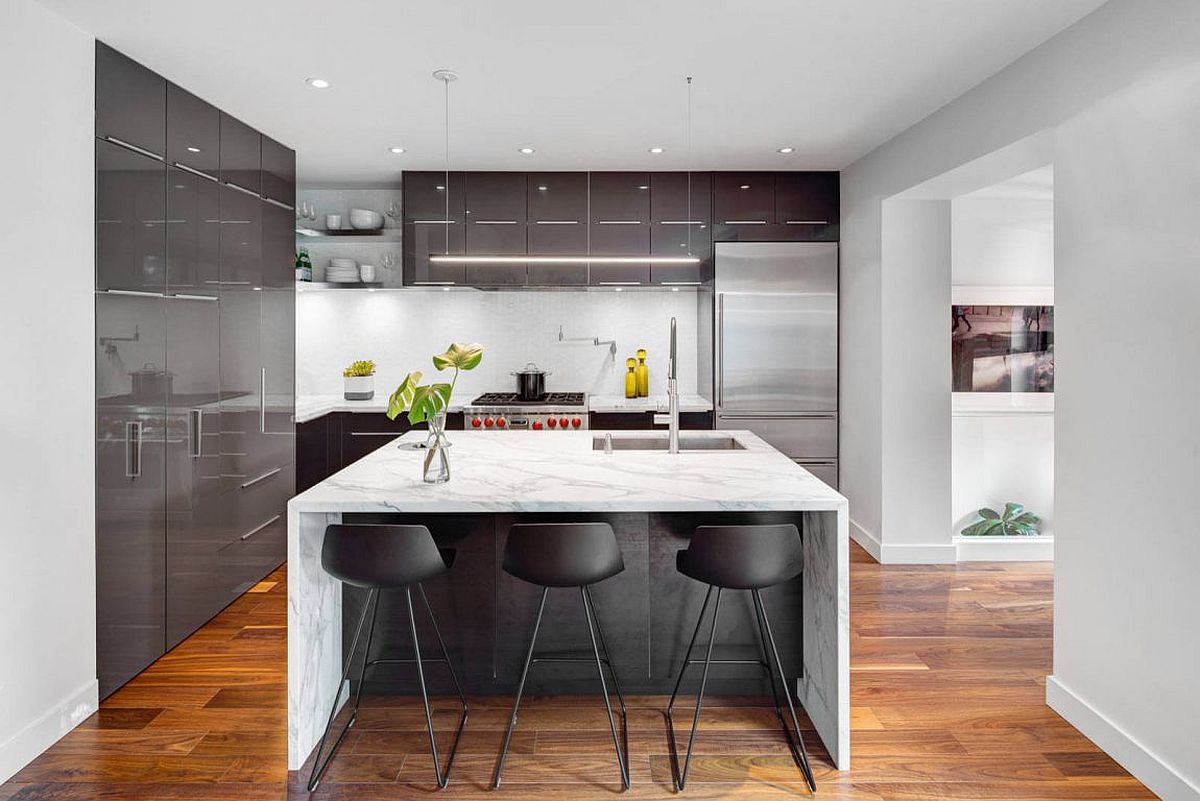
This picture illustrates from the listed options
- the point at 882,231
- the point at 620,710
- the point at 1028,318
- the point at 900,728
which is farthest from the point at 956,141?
the point at 620,710

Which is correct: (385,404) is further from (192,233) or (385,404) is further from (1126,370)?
(1126,370)

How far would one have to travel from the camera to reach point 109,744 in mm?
2621

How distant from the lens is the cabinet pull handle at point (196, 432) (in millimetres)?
3539

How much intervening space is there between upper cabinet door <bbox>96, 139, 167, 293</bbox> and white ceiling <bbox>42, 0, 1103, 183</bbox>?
1.43ft

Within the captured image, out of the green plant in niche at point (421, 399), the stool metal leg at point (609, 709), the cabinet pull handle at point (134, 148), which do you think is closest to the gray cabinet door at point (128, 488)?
the cabinet pull handle at point (134, 148)

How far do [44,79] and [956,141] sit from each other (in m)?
3.72

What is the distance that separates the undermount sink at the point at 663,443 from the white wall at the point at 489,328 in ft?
6.77

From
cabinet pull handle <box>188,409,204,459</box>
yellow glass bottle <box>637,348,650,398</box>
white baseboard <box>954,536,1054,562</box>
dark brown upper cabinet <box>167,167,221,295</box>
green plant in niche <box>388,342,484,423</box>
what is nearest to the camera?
green plant in niche <box>388,342,484,423</box>

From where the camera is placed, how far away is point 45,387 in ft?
8.52

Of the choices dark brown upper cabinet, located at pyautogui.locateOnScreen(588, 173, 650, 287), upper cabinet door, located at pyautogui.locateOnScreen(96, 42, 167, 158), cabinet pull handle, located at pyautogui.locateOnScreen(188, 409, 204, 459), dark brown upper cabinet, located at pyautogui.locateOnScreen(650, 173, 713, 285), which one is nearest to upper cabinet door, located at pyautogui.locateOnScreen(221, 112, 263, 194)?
upper cabinet door, located at pyautogui.locateOnScreen(96, 42, 167, 158)

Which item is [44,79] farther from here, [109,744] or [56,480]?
[109,744]

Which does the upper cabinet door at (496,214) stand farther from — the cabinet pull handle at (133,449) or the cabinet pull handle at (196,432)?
the cabinet pull handle at (133,449)

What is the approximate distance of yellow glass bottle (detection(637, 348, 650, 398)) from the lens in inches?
231

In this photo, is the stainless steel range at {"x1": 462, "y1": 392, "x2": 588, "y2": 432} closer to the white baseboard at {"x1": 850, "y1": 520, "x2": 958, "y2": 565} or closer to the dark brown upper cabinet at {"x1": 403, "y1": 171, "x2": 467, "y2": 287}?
the dark brown upper cabinet at {"x1": 403, "y1": 171, "x2": 467, "y2": 287}
